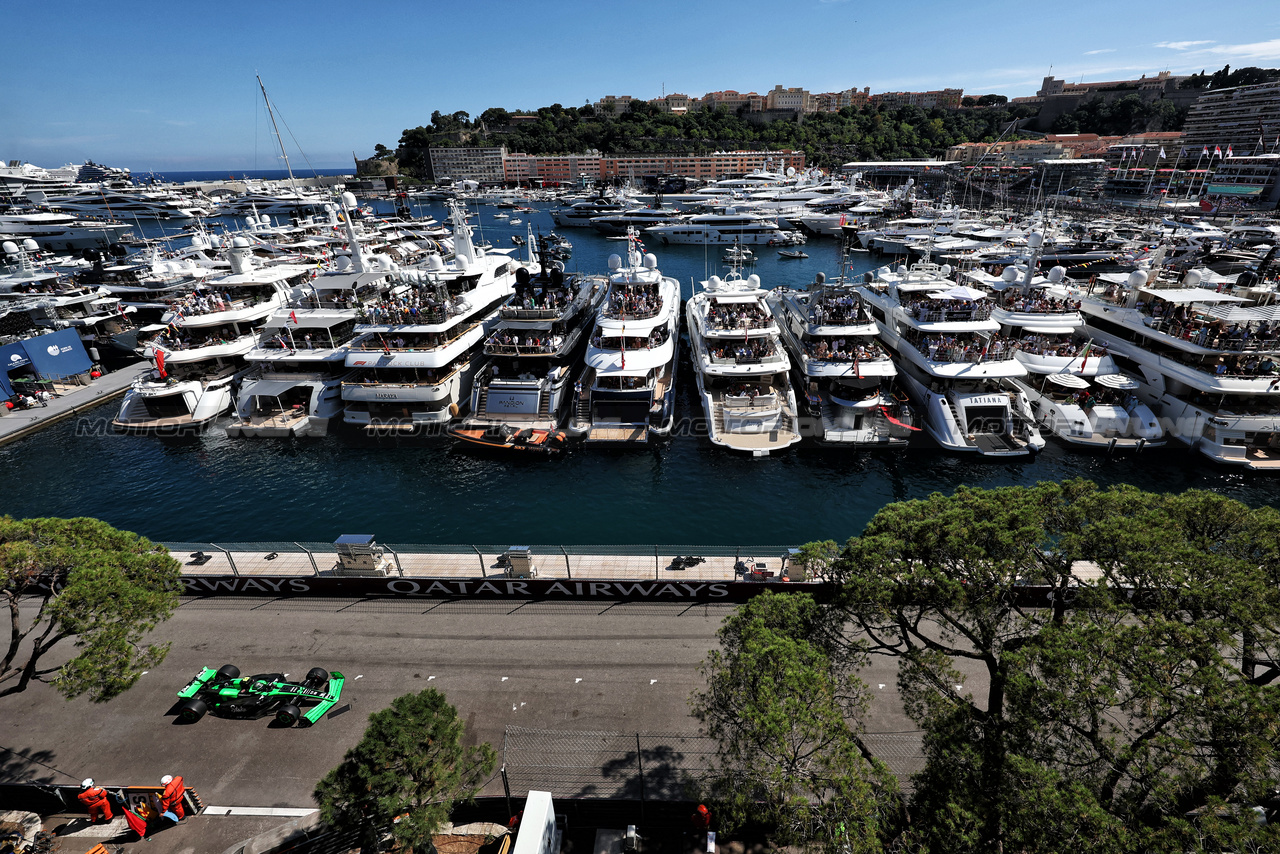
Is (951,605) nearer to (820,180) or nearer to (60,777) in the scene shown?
(60,777)

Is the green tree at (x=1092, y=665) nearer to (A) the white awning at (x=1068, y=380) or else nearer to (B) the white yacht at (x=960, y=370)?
(B) the white yacht at (x=960, y=370)

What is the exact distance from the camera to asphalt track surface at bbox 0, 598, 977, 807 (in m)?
A: 14.3

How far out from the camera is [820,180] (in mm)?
134250

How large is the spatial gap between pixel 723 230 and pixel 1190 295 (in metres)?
74.6

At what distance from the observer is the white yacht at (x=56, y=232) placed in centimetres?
10406

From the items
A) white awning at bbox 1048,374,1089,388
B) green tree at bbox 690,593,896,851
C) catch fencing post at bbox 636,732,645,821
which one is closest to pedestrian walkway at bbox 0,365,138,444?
catch fencing post at bbox 636,732,645,821

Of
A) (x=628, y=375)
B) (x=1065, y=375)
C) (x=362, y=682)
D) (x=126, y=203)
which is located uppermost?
(x=126, y=203)

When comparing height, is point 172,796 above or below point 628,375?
below

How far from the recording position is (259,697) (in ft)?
50.6

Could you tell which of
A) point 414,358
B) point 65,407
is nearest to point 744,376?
point 414,358

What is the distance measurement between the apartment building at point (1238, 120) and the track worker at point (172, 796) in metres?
191

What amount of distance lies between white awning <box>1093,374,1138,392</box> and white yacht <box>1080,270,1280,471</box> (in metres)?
1.98

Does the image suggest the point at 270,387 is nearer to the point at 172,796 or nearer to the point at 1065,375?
the point at 172,796

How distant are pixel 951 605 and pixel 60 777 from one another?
21.5 m
